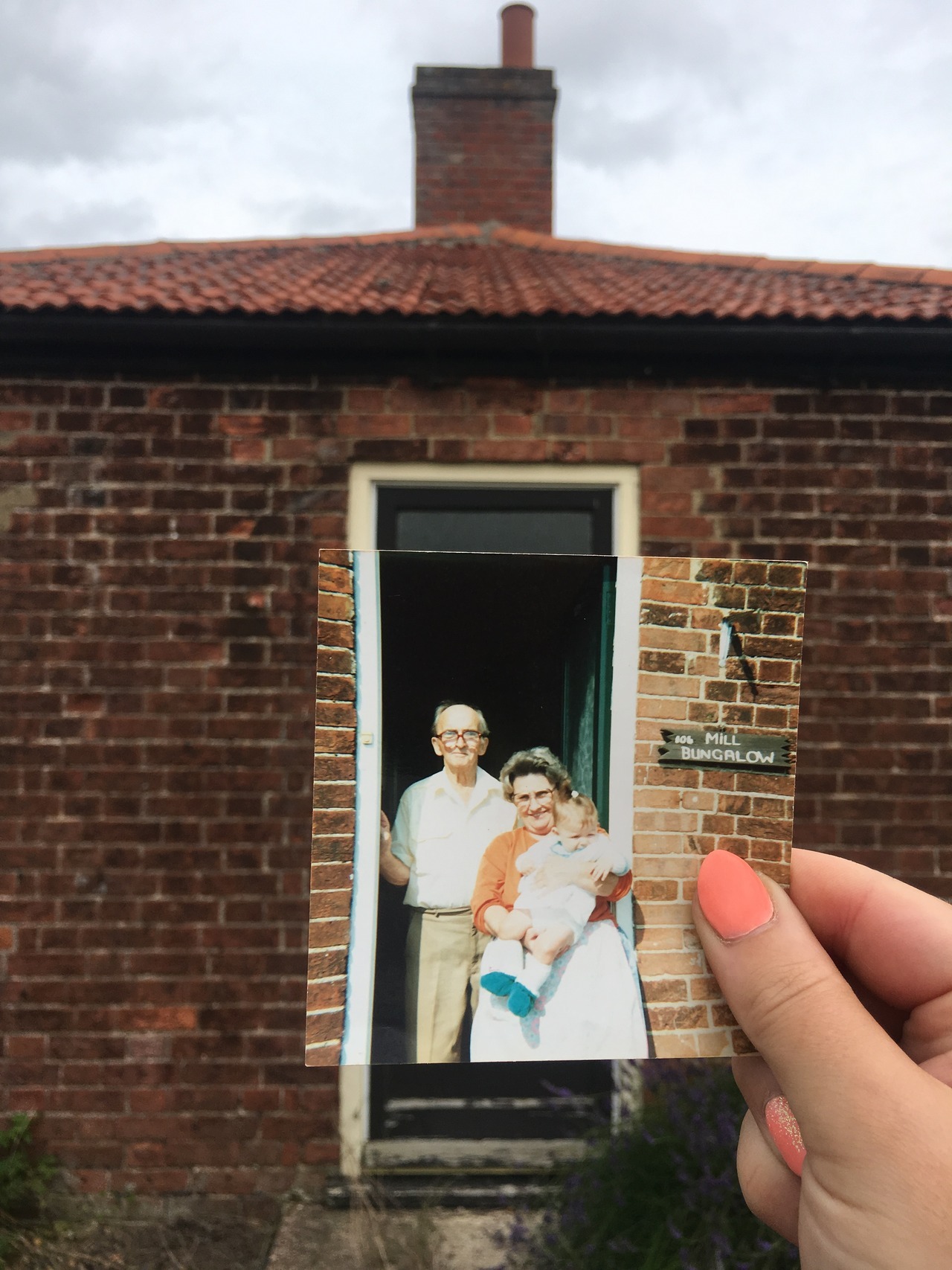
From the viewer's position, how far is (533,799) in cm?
100

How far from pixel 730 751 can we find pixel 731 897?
0.19 m

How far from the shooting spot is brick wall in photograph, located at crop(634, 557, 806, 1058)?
99 centimetres

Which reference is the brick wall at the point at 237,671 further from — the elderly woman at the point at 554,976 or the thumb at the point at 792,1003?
the thumb at the point at 792,1003

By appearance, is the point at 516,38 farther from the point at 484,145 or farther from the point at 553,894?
the point at 553,894

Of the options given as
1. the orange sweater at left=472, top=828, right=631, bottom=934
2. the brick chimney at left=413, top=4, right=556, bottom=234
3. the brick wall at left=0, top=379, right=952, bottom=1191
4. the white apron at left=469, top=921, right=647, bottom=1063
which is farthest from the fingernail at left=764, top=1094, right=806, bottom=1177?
the brick chimney at left=413, top=4, right=556, bottom=234

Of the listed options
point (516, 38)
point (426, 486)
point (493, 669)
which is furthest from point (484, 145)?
point (493, 669)

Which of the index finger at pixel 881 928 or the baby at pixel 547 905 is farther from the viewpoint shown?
the index finger at pixel 881 928

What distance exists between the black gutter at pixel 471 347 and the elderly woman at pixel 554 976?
8.36 ft

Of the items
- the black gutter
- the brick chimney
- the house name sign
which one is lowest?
the house name sign

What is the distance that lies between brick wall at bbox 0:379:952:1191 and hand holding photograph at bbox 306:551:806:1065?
2111mm

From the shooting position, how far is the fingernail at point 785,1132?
1.06 meters

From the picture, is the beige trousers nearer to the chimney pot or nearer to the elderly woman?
the elderly woman

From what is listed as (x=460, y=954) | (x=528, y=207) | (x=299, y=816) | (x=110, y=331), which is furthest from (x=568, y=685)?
(x=528, y=207)

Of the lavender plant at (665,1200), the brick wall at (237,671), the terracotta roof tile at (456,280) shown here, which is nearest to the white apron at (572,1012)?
the lavender plant at (665,1200)
